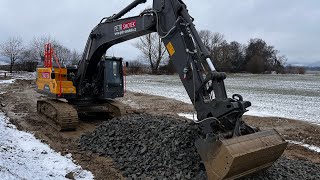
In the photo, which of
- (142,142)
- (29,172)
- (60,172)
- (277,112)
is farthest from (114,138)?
(277,112)

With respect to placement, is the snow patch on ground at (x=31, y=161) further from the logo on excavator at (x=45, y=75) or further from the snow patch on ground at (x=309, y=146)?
the snow patch on ground at (x=309, y=146)

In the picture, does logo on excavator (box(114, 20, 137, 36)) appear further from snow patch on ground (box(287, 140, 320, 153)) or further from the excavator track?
snow patch on ground (box(287, 140, 320, 153))

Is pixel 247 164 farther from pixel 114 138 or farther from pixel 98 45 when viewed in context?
pixel 98 45

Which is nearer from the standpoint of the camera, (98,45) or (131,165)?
(131,165)

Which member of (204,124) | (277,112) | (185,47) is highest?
(185,47)

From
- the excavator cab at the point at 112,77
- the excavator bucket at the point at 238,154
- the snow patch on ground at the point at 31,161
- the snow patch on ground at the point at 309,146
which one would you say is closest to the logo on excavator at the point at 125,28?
the excavator cab at the point at 112,77

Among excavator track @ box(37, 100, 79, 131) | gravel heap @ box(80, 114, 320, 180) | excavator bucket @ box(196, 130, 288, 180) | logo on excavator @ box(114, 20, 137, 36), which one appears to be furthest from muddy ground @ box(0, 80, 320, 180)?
logo on excavator @ box(114, 20, 137, 36)

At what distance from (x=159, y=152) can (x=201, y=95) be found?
146 cm

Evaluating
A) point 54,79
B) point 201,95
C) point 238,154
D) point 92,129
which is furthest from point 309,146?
point 54,79

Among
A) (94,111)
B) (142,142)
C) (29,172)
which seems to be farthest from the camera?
(94,111)

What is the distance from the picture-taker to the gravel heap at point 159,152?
19.5 ft

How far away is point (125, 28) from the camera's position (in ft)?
27.7

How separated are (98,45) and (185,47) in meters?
4.17

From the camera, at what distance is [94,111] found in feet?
37.1
